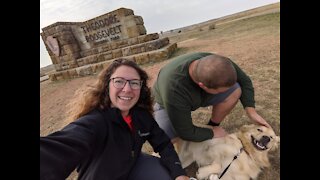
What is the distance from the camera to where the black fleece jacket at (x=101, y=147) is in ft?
4.04

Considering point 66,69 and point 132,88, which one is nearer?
point 132,88

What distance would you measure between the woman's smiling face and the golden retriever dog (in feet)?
3.15

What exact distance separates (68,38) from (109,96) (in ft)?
34.0

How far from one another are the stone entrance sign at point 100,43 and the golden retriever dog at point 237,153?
22.5 ft

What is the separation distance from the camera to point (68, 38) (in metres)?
11.5

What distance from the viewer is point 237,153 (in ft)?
8.20

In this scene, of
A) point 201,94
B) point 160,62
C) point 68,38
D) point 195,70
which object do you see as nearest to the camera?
point 195,70

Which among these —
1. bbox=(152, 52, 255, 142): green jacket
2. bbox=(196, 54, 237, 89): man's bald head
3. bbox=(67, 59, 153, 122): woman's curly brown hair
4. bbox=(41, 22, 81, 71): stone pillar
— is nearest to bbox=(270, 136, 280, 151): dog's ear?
bbox=(152, 52, 255, 142): green jacket

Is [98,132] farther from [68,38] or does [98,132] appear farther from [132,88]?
[68,38]

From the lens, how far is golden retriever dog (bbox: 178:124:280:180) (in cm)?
244

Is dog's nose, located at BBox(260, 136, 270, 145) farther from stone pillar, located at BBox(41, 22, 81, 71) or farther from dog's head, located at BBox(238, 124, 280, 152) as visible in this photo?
stone pillar, located at BBox(41, 22, 81, 71)

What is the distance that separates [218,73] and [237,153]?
901 mm

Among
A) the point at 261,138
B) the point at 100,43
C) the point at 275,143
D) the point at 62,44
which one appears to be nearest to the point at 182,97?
the point at 261,138
